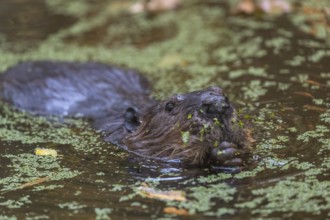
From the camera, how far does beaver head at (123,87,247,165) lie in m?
3.95

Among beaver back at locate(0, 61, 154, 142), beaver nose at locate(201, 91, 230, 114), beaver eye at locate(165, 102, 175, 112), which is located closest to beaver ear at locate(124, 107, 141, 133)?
beaver eye at locate(165, 102, 175, 112)

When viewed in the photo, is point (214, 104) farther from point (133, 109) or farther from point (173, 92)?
point (173, 92)

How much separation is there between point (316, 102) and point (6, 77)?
2689 mm

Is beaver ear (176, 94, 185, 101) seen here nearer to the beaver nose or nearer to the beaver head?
the beaver head

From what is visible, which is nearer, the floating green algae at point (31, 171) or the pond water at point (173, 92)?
the pond water at point (173, 92)

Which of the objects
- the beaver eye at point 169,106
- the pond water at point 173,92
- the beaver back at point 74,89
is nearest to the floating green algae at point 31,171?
the pond water at point 173,92

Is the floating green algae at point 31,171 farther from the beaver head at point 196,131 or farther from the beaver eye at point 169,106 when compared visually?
the beaver eye at point 169,106

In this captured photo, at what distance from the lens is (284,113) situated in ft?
16.2

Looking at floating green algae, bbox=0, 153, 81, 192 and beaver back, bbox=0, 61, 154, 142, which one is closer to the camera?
floating green algae, bbox=0, 153, 81, 192

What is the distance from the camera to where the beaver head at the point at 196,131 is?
13.0ft

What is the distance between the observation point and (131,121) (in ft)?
15.1

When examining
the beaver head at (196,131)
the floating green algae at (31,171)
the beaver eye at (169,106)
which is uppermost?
the beaver eye at (169,106)

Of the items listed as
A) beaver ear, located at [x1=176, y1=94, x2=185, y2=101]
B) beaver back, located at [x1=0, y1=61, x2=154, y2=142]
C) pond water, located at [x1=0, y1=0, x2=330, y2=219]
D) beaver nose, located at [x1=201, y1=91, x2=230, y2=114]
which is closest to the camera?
pond water, located at [x1=0, y1=0, x2=330, y2=219]

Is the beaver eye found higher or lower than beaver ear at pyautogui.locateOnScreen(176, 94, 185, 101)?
lower
